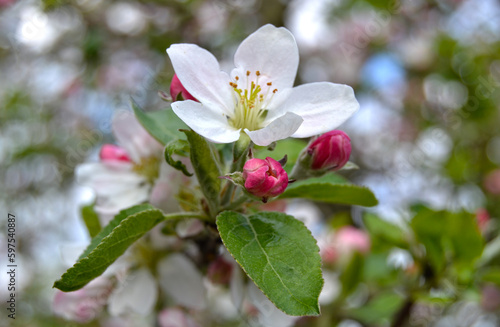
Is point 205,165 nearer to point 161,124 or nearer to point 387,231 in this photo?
point 161,124

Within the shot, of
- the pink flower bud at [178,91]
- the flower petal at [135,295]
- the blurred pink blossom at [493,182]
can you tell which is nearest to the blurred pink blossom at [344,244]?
the flower petal at [135,295]

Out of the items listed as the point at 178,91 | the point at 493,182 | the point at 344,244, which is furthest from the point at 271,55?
the point at 493,182

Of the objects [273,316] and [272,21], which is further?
[272,21]

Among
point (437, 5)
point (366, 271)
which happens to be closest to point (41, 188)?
point (366, 271)

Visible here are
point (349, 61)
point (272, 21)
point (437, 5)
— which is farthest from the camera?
point (349, 61)

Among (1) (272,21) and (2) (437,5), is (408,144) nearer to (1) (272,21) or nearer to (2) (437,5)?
(2) (437,5)

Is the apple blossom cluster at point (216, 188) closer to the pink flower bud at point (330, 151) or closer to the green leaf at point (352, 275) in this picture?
the pink flower bud at point (330, 151)
